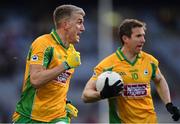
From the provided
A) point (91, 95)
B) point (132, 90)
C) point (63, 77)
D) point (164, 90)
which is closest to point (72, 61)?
point (63, 77)

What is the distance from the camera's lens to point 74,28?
6191mm

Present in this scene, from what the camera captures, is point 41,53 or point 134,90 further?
point 134,90

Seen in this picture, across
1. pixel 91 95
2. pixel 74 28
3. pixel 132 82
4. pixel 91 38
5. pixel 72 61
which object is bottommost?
pixel 91 95

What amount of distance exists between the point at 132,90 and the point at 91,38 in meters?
6.38

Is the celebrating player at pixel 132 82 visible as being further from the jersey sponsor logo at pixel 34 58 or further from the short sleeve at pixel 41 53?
the jersey sponsor logo at pixel 34 58

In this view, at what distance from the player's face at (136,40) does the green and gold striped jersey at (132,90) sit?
0.13 meters

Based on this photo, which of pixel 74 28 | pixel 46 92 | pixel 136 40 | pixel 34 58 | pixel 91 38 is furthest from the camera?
pixel 91 38

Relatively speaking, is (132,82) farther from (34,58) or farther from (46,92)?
(34,58)

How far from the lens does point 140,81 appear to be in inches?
259

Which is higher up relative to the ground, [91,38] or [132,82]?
[91,38]

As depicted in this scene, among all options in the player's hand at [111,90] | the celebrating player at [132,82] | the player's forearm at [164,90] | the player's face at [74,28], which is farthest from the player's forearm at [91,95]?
the player's forearm at [164,90]

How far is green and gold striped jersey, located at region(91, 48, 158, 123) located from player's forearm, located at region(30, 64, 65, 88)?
3.17ft

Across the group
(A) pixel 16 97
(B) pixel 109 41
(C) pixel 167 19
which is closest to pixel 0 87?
(A) pixel 16 97

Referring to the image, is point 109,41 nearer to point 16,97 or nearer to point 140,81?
point 16,97
